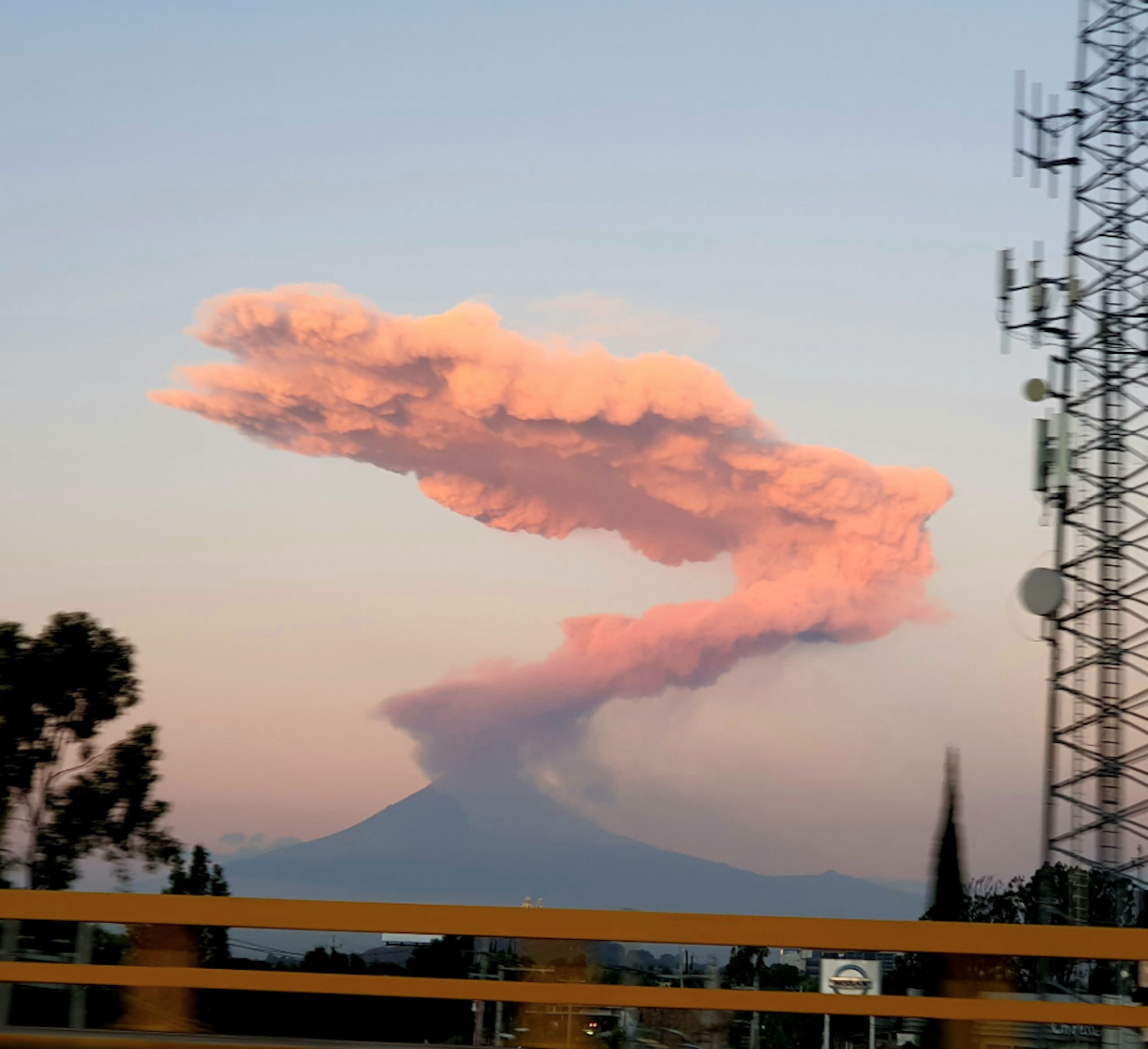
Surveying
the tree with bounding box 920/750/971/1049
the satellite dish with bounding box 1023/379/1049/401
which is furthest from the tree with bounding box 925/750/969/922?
the satellite dish with bounding box 1023/379/1049/401

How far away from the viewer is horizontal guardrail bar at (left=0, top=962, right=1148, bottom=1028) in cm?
571

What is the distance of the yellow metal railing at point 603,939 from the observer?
223 inches

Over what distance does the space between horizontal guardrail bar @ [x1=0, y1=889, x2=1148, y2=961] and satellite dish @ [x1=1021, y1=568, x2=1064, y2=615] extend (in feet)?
47.6

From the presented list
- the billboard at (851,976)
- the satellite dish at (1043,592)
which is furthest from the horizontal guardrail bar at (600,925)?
the satellite dish at (1043,592)

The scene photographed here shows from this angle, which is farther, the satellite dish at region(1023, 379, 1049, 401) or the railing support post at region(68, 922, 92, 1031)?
the satellite dish at region(1023, 379, 1049, 401)

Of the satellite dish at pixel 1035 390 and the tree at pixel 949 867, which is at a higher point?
the satellite dish at pixel 1035 390

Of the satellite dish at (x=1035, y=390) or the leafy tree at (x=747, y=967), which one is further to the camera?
the satellite dish at (x=1035, y=390)

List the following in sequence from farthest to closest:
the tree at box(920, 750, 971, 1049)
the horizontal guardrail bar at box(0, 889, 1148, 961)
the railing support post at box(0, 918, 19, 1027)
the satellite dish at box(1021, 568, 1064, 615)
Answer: the tree at box(920, 750, 971, 1049) → the satellite dish at box(1021, 568, 1064, 615) → the railing support post at box(0, 918, 19, 1027) → the horizontal guardrail bar at box(0, 889, 1148, 961)

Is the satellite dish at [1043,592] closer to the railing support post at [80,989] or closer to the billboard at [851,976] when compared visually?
the billboard at [851,976]

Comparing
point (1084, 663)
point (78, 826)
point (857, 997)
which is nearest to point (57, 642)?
point (78, 826)

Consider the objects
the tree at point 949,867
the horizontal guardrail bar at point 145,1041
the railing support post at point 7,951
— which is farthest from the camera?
the tree at point 949,867

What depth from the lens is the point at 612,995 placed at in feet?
19.2

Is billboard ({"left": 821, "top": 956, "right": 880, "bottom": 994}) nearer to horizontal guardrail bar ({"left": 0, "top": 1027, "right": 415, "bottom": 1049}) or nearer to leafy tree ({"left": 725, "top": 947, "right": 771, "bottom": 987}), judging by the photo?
leafy tree ({"left": 725, "top": 947, "right": 771, "bottom": 987})

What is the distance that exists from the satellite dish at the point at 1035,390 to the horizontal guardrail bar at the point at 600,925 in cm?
1641
